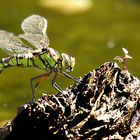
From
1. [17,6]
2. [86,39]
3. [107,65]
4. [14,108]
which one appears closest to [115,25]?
[86,39]

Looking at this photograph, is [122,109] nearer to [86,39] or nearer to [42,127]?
[42,127]

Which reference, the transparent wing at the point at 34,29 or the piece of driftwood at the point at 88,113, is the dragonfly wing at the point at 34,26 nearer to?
the transparent wing at the point at 34,29

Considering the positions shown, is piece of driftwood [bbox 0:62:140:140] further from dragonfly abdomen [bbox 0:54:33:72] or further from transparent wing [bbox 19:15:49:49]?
transparent wing [bbox 19:15:49:49]

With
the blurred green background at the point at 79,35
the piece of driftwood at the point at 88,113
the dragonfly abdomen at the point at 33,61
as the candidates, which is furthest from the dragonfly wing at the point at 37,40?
the piece of driftwood at the point at 88,113

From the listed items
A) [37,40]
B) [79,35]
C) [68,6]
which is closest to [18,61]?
[37,40]

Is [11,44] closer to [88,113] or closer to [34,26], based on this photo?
[34,26]
